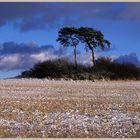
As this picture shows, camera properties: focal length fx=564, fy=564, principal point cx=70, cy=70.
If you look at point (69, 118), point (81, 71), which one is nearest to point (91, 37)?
point (81, 71)

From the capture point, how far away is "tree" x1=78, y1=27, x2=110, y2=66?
46.6m

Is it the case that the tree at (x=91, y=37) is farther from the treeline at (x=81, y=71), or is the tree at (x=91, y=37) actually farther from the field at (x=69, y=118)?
the field at (x=69, y=118)

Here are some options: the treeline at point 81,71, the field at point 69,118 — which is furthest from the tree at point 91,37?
the field at point 69,118

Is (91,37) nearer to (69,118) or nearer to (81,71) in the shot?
(81,71)

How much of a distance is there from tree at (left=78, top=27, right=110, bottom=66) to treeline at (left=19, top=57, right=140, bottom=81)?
2.46 meters

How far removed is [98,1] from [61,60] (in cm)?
3196

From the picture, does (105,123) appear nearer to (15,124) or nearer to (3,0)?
(15,124)

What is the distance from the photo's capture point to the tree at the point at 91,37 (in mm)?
46569

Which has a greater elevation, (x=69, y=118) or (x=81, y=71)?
(x=81, y=71)

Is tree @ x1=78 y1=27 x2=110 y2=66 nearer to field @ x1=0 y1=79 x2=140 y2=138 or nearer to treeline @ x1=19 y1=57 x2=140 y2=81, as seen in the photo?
treeline @ x1=19 y1=57 x2=140 y2=81

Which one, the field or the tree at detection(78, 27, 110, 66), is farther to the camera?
the tree at detection(78, 27, 110, 66)

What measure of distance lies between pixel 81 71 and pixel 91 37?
135 inches

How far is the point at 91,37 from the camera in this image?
47094 mm

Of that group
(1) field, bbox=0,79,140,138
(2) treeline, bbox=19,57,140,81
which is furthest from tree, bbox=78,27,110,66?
(1) field, bbox=0,79,140,138
